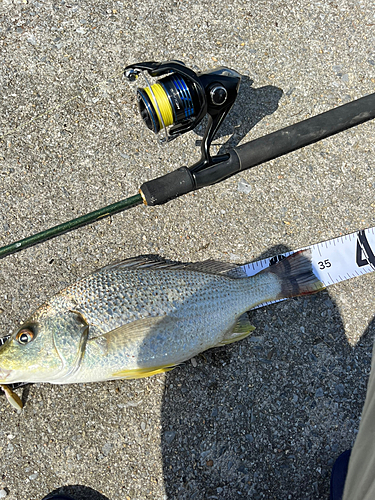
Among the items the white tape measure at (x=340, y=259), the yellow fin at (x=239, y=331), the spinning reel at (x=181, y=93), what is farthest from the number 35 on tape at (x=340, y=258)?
the spinning reel at (x=181, y=93)

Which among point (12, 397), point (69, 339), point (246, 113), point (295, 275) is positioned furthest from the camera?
point (246, 113)

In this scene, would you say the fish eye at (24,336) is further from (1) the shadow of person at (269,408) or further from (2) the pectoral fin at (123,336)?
(1) the shadow of person at (269,408)

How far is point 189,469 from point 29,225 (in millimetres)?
1971

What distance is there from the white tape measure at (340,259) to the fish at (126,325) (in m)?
0.37

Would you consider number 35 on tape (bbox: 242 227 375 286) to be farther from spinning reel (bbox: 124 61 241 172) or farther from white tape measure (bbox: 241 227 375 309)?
spinning reel (bbox: 124 61 241 172)

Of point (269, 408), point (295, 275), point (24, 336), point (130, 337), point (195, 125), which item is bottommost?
point (269, 408)

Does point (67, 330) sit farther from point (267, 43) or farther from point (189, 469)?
point (267, 43)

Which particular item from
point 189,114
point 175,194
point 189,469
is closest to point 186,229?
point 175,194

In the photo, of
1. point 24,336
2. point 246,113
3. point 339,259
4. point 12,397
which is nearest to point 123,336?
point 24,336

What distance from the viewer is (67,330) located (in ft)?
6.88

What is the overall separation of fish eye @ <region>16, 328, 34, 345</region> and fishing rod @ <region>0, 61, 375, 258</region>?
55 centimetres

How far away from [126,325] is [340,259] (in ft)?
5.14

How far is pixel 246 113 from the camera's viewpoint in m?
2.86

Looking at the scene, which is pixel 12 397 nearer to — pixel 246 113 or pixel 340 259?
pixel 340 259
